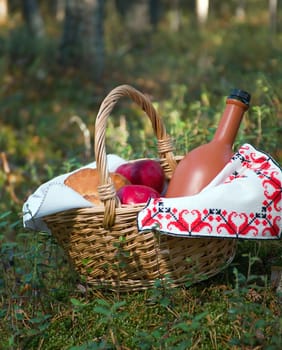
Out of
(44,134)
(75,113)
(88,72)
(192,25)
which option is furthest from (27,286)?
(192,25)

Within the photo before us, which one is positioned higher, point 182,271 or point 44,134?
point 182,271

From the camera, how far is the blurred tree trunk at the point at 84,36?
8.09 meters

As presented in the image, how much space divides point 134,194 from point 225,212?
0.42 metres

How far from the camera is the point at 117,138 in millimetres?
4641

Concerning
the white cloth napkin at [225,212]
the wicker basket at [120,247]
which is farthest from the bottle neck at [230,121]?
the wicker basket at [120,247]

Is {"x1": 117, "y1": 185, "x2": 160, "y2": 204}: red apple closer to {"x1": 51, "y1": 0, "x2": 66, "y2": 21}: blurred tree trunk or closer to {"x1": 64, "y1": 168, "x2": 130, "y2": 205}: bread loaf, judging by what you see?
{"x1": 64, "y1": 168, "x2": 130, "y2": 205}: bread loaf

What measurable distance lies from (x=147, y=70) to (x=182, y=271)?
791 centimetres

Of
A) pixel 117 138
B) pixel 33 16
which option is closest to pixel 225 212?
pixel 117 138

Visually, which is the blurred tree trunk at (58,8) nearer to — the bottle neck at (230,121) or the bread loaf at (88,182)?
the bread loaf at (88,182)

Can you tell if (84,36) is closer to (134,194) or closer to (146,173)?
(146,173)

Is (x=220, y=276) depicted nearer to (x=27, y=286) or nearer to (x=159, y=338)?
(x=159, y=338)

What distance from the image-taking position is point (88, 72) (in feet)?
27.8

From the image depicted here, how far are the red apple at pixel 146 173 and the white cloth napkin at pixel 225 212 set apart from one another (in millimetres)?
479

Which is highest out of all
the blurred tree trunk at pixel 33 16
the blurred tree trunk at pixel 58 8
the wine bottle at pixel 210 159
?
the wine bottle at pixel 210 159
